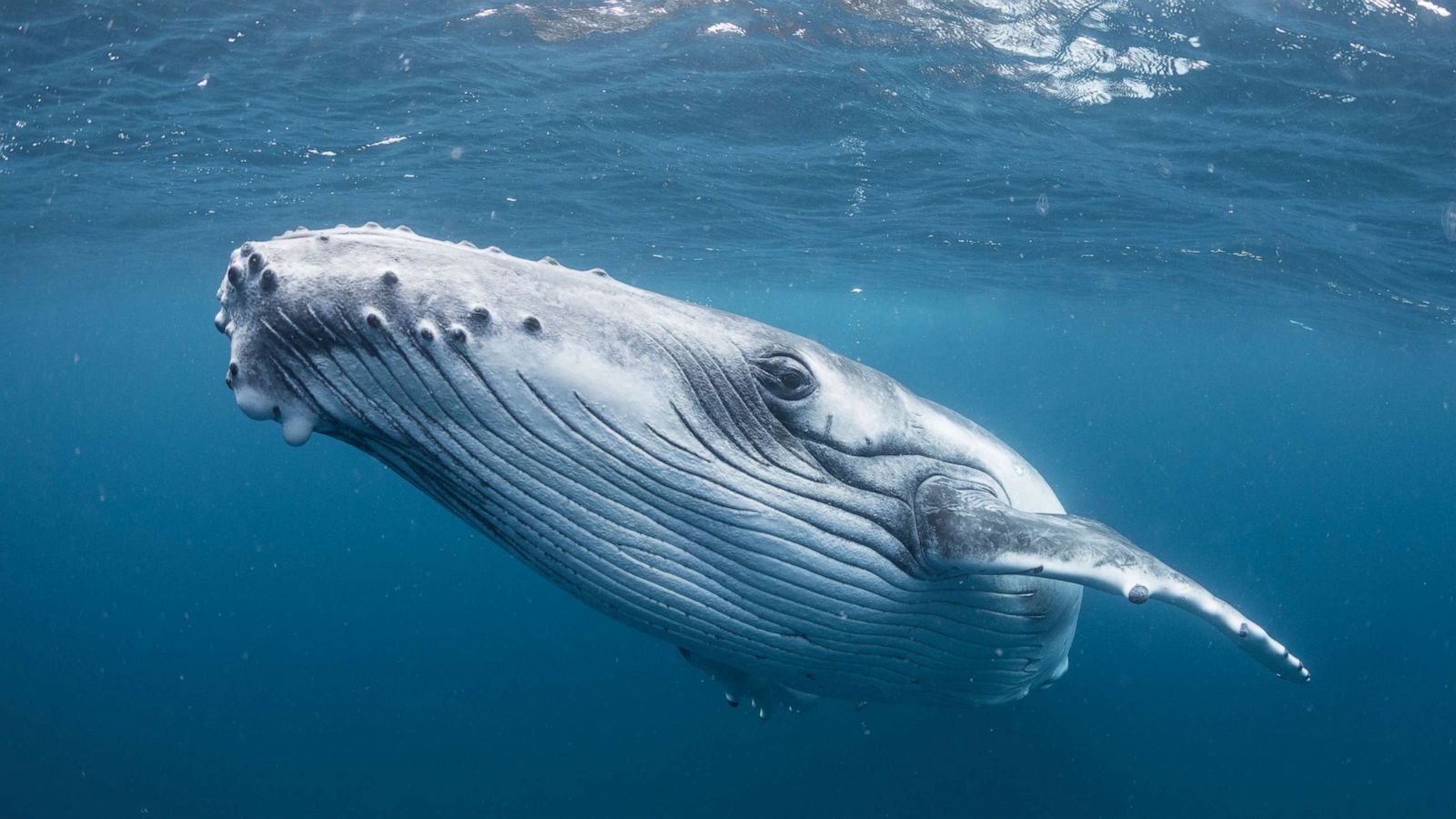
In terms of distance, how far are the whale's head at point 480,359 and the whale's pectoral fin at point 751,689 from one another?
8.36 feet

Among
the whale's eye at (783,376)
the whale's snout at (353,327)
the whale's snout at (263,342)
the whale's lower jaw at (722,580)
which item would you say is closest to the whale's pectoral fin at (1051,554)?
the whale's lower jaw at (722,580)

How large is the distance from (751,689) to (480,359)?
401 centimetres

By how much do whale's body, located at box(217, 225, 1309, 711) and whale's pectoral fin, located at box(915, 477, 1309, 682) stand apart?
0.01 metres

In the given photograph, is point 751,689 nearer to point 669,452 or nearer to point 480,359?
point 669,452

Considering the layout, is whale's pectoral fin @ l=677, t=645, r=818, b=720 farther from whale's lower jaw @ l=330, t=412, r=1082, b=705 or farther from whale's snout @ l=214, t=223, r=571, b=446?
whale's snout @ l=214, t=223, r=571, b=446

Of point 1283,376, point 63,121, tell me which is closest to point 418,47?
point 63,121

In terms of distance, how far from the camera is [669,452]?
3146mm

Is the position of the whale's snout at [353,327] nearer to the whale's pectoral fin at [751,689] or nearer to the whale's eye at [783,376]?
Result: the whale's eye at [783,376]

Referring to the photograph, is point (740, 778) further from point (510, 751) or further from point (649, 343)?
point (649, 343)

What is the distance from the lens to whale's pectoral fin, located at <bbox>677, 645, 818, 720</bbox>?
566 centimetres

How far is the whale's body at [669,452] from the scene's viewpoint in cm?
264

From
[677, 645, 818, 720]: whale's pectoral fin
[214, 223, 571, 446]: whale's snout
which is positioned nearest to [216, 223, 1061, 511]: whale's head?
[214, 223, 571, 446]: whale's snout

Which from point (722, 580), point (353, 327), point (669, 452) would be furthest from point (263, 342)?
point (722, 580)

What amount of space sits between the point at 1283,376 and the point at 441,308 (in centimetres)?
8838
